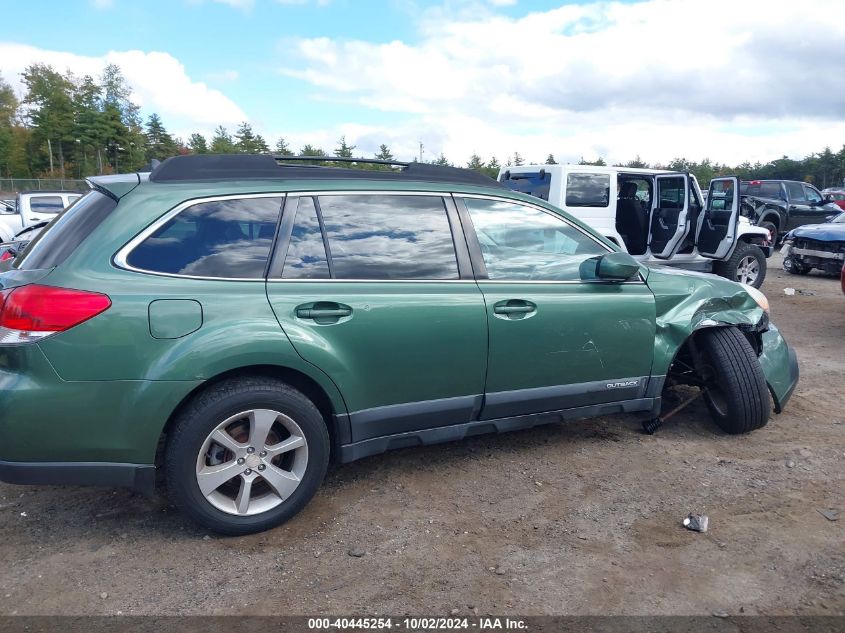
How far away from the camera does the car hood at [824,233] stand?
11625 millimetres

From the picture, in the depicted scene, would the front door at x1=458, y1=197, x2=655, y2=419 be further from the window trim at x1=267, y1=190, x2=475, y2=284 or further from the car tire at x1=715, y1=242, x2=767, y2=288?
the car tire at x1=715, y1=242, x2=767, y2=288

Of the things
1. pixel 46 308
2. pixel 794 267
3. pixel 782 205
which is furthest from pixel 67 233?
pixel 782 205

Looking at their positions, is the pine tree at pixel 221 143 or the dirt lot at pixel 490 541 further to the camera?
the pine tree at pixel 221 143

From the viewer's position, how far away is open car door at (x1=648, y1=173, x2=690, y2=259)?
414 inches

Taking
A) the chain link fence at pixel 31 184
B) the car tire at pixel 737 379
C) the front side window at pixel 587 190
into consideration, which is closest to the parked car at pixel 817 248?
the front side window at pixel 587 190

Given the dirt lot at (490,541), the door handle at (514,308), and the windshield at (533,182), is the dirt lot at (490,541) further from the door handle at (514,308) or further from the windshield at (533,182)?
the windshield at (533,182)

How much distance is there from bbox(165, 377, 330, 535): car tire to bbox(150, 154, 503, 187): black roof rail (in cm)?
103

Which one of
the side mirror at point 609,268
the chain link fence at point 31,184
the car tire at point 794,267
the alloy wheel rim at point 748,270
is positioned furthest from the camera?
the chain link fence at point 31,184

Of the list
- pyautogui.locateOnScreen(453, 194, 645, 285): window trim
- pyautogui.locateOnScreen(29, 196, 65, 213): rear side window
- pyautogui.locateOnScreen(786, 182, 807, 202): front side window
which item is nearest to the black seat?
pyautogui.locateOnScreen(453, 194, 645, 285): window trim

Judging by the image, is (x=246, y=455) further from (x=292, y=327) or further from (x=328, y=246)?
(x=328, y=246)

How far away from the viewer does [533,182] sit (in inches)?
406

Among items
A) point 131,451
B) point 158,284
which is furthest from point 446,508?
point 158,284

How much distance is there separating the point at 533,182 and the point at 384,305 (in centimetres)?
764

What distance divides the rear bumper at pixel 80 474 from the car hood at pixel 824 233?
40.8 feet
